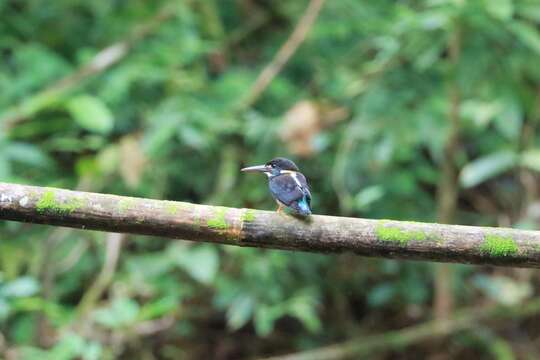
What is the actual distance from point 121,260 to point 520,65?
2.67 meters

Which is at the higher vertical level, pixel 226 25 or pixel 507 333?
pixel 226 25

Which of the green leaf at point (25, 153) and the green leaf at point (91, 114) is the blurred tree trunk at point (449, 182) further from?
the green leaf at point (25, 153)

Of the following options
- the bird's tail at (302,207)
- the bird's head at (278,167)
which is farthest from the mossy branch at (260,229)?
the bird's head at (278,167)

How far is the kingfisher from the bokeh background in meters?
1.18

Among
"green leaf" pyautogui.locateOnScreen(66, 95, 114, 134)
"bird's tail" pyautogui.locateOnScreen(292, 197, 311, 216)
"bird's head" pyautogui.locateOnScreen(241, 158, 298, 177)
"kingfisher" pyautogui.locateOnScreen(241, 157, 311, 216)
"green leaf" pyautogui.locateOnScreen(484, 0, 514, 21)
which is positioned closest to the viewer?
"bird's tail" pyautogui.locateOnScreen(292, 197, 311, 216)

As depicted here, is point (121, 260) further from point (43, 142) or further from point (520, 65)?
point (520, 65)

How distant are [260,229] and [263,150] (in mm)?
2458

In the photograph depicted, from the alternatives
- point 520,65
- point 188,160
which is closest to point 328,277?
point 188,160

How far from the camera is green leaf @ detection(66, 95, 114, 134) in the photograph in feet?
12.5

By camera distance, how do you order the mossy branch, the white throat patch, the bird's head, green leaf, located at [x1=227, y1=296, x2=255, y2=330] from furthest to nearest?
green leaf, located at [x1=227, y1=296, x2=255, y2=330]
the bird's head
the white throat patch
the mossy branch

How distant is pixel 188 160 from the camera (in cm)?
465

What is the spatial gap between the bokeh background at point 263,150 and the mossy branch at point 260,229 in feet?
5.76

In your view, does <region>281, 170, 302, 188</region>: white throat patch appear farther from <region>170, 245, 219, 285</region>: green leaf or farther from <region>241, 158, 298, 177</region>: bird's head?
<region>170, 245, 219, 285</region>: green leaf

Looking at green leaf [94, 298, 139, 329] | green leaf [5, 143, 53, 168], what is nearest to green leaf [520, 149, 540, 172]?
green leaf [94, 298, 139, 329]
